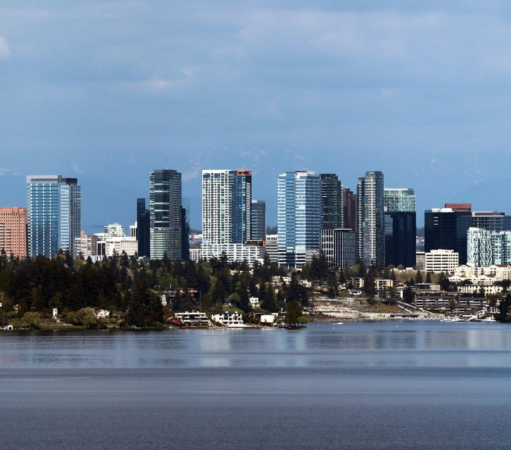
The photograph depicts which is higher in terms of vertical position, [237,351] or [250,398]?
[250,398]

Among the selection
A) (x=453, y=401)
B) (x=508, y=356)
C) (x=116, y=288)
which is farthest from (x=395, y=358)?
(x=116, y=288)

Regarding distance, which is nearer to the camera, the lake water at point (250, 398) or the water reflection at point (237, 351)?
the lake water at point (250, 398)

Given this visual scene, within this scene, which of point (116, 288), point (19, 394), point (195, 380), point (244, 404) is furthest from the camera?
point (116, 288)

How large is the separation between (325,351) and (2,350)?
34.9 meters

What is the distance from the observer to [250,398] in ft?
263

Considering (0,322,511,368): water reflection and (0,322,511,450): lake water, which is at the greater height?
(0,322,511,450): lake water

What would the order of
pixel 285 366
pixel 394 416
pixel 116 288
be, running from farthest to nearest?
pixel 116 288 → pixel 285 366 → pixel 394 416

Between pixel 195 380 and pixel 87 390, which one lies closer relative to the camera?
pixel 87 390

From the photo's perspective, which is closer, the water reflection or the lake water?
Result: the lake water

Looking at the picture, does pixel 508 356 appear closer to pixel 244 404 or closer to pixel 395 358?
pixel 395 358

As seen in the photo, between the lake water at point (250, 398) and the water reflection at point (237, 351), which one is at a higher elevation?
the lake water at point (250, 398)

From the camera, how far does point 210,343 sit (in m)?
151

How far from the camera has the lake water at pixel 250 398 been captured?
63875 mm

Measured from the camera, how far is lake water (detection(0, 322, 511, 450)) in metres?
63.9
